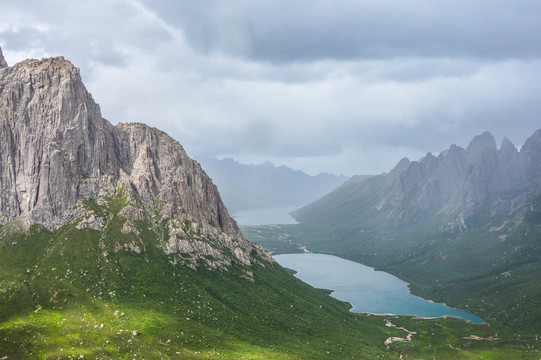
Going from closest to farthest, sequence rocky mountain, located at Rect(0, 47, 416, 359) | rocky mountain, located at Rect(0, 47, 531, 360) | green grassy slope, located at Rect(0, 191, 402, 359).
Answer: green grassy slope, located at Rect(0, 191, 402, 359), rocky mountain, located at Rect(0, 47, 416, 359), rocky mountain, located at Rect(0, 47, 531, 360)

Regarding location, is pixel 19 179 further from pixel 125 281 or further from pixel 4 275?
pixel 125 281

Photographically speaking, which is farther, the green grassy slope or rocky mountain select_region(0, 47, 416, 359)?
rocky mountain select_region(0, 47, 416, 359)

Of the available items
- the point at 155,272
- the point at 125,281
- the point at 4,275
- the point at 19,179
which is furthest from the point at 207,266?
the point at 19,179

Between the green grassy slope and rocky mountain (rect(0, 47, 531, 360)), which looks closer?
the green grassy slope

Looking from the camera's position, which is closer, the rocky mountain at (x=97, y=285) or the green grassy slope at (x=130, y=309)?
the green grassy slope at (x=130, y=309)

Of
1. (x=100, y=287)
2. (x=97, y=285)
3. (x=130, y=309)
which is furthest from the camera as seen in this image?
(x=97, y=285)

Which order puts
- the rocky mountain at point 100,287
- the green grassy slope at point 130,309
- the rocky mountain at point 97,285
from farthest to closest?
the rocky mountain at point 100,287 < the rocky mountain at point 97,285 < the green grassy slope at point 130,309

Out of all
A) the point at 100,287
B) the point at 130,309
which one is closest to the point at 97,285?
the point at 100,287

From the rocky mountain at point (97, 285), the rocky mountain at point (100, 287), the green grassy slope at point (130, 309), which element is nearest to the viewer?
the green grassy slope at point (130, 309)

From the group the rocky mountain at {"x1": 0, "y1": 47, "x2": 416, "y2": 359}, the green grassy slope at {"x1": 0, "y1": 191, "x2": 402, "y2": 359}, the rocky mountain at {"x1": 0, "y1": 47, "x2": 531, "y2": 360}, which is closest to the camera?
the green grassy slope at {"x1": 0, "y1": 191, "x2": 402, "y2": 359}

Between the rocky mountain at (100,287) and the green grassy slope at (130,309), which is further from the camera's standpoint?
the rocky mountain at (100,287)

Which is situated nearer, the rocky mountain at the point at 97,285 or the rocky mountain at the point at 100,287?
the rocky mountain at the point at 97,285

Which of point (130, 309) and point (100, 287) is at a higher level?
point (100, 287)

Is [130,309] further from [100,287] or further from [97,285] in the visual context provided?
[97,285]
